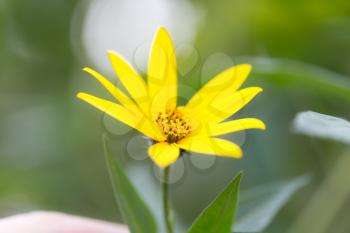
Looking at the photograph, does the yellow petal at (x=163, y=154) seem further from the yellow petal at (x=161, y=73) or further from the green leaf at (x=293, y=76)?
the green leaf at (x=293, y=76)

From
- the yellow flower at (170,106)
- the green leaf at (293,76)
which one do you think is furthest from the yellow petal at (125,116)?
the green leaf at (293,76)

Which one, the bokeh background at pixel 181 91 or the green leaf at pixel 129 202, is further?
the bokeh background at pixel 181 91

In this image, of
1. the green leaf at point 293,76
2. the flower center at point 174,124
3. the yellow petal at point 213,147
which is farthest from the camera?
the green leaf at point 293,76

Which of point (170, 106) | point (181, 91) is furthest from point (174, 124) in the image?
point (181, 91)

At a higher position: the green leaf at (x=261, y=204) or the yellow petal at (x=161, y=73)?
the yellow petal at (x=161, y=73)

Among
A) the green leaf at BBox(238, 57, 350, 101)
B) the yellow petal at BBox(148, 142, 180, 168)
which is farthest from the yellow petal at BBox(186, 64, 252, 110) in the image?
the green leaf at BBox(238, 57, 350, 101)

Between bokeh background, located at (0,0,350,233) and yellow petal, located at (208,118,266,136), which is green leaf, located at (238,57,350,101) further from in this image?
yellow petal, located at (208,118,266,136)
